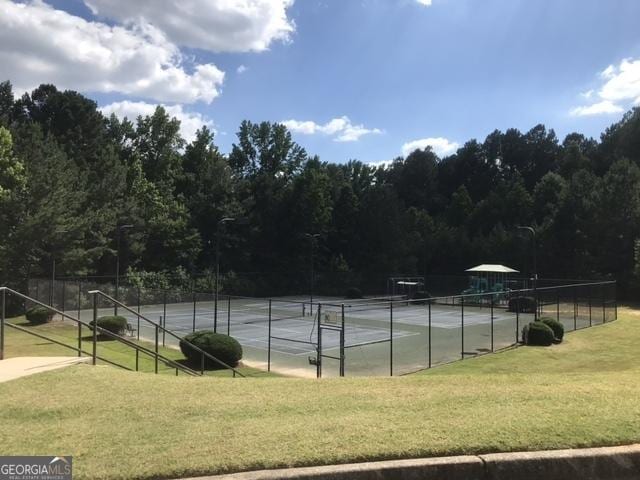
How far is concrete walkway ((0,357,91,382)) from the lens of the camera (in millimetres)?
8102

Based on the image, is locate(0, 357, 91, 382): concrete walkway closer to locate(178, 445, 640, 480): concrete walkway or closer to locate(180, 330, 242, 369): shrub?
locate(178, 445, 640, 480): concrete walkway

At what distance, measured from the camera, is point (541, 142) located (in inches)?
4407

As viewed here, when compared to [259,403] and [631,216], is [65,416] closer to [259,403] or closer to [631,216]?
[259,403]

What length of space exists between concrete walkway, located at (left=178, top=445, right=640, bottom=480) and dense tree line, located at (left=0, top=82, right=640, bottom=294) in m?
39.1

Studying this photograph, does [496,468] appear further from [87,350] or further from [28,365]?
[87,350]

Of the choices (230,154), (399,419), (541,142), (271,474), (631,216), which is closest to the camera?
(271,474)

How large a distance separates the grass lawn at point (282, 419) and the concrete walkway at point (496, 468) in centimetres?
20

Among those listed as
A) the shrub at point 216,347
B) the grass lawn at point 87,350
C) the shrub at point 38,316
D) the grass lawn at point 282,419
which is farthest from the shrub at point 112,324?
the grass lawn at point 282,419

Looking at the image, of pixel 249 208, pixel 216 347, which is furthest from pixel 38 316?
pixel 249 208

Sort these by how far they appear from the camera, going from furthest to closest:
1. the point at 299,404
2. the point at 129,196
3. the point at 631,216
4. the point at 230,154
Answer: the point at 230,154 → the point at 129,196 → the point at 631,216 → the point at 299,404

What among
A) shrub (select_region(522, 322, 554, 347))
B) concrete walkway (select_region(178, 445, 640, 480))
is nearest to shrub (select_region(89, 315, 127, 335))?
shrub (select_region(522, 322, 554, 347))

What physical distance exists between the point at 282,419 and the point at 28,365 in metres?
5.09

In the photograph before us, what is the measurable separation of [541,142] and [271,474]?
118m

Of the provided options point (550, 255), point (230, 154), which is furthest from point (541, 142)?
point (230, 154)
